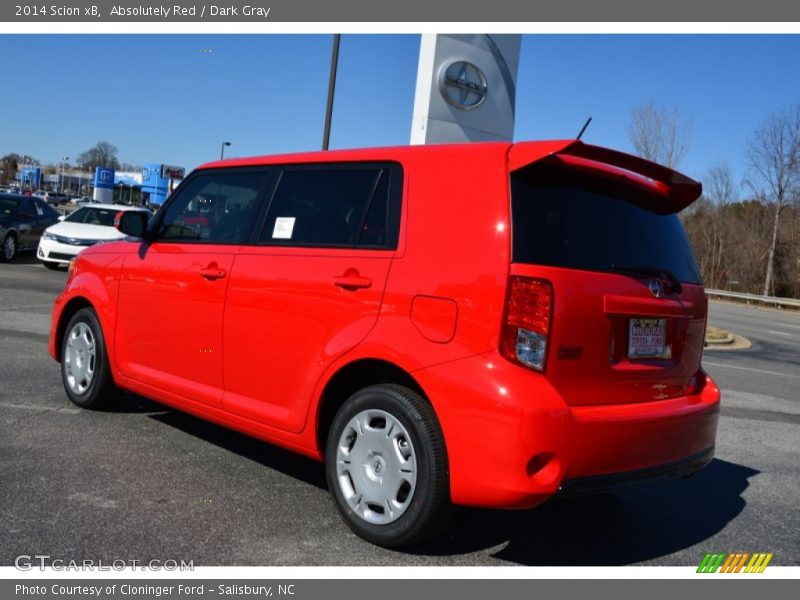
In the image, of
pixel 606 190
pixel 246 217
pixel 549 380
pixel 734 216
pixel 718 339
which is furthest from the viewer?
pixel 734 216

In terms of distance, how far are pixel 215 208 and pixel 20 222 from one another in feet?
53.6

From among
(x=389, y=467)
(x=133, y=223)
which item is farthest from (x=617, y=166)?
(x=133, y=223)

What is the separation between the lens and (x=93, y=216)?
18.0 meters

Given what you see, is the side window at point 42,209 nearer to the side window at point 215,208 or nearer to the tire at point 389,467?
the side window at point 215,208

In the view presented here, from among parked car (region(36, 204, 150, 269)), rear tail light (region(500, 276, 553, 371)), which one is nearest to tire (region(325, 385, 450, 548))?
rear tail light (region(500, 276, 553, 371))

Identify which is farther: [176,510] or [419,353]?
[176,510]

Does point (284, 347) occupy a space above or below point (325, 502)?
above

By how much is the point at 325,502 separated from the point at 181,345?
55.2 inches

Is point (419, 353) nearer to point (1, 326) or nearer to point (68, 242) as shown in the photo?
point (1, 326)

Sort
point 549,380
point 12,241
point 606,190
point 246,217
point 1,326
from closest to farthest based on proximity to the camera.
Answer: point 549,380
point 606,190
point 246,217
point 1,326
point 12,241

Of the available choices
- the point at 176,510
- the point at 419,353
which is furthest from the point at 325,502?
the point at 419,353

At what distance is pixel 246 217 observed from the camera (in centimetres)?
456

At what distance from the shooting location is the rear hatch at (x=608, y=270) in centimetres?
330

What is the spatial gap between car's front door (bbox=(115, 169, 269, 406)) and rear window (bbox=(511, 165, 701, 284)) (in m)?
1.83
